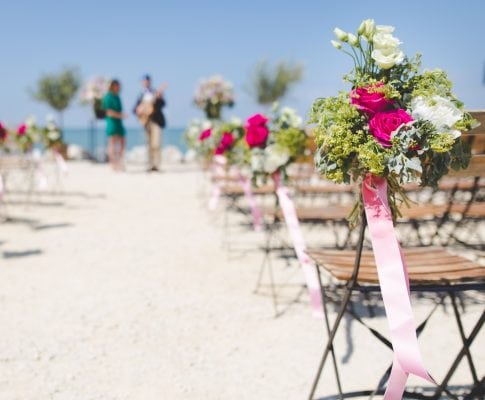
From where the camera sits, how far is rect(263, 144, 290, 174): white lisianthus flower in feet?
13.4

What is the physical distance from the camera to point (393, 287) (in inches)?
81.8

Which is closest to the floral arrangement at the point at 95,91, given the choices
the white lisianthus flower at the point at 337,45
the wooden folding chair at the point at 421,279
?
the wooden folding chair at the point at 421,279

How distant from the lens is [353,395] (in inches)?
94.5

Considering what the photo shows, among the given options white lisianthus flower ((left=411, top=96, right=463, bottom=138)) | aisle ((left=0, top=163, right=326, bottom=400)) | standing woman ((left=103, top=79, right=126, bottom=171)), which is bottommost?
aisle ((left=0, top=163, right=326, bottom=400))

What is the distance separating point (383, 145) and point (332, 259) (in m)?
0.80

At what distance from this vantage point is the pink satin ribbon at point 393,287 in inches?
79.6

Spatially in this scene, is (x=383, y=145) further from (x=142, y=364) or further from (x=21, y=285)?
(x=21, y=285)

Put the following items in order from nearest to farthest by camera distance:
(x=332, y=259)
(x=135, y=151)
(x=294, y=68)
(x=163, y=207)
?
(x=332, y=259) < (x=163, y=207) < (x=135, y=151) < (x=294, y=68)

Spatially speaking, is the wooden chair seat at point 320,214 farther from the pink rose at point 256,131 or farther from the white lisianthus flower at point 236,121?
the white lisianthus flower at point 236,121

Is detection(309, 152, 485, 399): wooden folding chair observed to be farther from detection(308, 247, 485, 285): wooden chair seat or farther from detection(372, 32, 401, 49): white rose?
detection(372, 32, 401, 49): white rose

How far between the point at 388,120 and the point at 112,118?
12.3m

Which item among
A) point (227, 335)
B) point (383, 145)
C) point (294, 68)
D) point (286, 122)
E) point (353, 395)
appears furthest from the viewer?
point (294, 68)

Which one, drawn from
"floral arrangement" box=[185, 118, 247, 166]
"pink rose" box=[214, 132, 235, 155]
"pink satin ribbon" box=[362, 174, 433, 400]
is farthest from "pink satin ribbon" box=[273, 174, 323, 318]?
"pink rose" box=[214, 132, 235, 155]

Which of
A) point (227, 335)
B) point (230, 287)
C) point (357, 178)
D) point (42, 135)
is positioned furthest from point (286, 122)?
point (42, 135)
